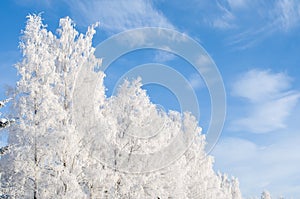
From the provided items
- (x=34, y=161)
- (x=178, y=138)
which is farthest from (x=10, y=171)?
(x=178, y=138)

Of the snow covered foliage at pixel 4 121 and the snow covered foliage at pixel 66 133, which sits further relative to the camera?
the snow covered foliage at pixel 66 133

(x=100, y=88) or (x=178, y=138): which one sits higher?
(x=178, y=138)

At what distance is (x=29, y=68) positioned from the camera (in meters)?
16.6

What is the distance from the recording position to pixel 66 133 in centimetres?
1566

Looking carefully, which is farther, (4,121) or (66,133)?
(66,133)

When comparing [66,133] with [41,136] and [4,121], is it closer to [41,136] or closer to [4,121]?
[41,136]

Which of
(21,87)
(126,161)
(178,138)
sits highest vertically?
(178,138)

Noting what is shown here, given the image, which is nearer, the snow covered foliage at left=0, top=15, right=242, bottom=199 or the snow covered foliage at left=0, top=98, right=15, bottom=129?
the snow covered foliage at left=0, top=98, right=15, bottom=129

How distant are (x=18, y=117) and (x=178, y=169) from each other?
10699 mm

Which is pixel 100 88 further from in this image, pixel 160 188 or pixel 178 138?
pixel 178 138

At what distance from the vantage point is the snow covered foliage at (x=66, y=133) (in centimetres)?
1552

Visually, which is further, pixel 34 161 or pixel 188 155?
pixel 188 155

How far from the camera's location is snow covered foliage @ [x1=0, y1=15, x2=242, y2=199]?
15523 mm

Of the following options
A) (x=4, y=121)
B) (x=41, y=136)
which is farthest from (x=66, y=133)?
(x=4, y=121)
